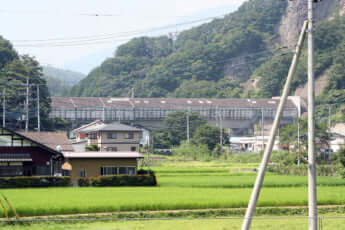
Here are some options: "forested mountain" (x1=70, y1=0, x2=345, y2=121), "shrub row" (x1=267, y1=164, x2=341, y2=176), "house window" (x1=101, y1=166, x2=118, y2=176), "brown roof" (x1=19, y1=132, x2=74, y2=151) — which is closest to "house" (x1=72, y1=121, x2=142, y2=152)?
"brown roof" (x1=19, y1=132, x2=74, y2=151)

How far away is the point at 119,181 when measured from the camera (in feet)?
120

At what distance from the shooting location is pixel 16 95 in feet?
253

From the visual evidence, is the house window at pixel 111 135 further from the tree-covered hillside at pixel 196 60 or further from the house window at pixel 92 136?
the tree-covered hillside at pixel 196 60

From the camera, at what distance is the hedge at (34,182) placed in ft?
110

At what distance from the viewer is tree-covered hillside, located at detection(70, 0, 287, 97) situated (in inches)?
5930

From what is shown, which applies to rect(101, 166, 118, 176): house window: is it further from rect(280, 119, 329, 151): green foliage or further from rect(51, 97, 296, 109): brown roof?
rect(51, 97, 296, 109): brown roof

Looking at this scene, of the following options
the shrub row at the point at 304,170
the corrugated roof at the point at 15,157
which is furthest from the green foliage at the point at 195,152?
the corrugated roof at the point at 15,157

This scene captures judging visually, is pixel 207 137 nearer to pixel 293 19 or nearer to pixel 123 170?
pixel 123 170

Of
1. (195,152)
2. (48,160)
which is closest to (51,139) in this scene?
(48,160)

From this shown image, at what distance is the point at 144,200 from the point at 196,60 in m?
140

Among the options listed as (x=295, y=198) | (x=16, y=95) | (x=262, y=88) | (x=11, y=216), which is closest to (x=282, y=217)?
(x=295, y=198)

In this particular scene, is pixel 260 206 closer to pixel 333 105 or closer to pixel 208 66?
pixel 333 105

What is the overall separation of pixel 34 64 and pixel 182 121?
24563 mm

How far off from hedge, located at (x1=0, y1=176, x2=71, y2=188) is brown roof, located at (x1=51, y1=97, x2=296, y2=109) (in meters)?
64.3
